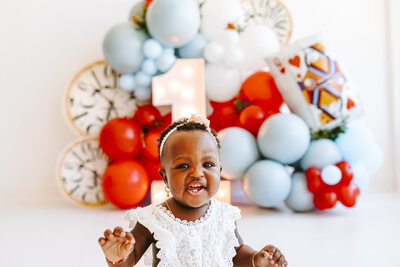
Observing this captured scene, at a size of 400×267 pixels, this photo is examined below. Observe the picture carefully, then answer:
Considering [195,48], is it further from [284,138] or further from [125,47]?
[284,138]

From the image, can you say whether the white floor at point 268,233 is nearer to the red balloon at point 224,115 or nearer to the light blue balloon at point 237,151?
the light blue balloon at point 237,151

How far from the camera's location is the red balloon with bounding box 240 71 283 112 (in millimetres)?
2170

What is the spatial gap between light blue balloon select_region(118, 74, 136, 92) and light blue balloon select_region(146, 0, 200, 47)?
0.87 ft

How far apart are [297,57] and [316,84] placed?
168 millimetres

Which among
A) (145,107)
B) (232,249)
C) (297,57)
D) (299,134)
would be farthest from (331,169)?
(232,249)

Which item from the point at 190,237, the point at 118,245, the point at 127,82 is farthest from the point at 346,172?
the point at 118,245

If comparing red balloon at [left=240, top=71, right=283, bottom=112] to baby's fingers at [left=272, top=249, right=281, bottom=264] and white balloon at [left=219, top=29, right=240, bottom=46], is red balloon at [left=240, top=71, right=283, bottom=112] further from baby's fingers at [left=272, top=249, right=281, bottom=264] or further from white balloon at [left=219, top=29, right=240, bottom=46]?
baby's fingers at [left=272, top=249, right=281, bottom=264]

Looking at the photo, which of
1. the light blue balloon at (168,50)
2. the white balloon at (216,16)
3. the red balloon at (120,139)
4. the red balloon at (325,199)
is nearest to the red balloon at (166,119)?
the red balloon at (120,139)

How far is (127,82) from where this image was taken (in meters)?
2.22

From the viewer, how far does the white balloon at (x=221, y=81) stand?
7.15 ft

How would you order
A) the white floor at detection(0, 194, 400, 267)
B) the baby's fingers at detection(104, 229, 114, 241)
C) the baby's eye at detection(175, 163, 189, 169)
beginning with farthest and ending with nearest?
the white floor at detection(0, 194, 400, 267) < the baby's eye at detection(175, 163, 189, 169) < the baby's fingers at detection(104, 229, 114, 241)

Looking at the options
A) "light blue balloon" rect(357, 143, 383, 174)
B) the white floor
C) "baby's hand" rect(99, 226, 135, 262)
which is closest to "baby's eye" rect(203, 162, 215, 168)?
"baby's hand" rect(99, 226, 135, 262)

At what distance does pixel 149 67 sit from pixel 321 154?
97 cm

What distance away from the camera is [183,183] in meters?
0.85
